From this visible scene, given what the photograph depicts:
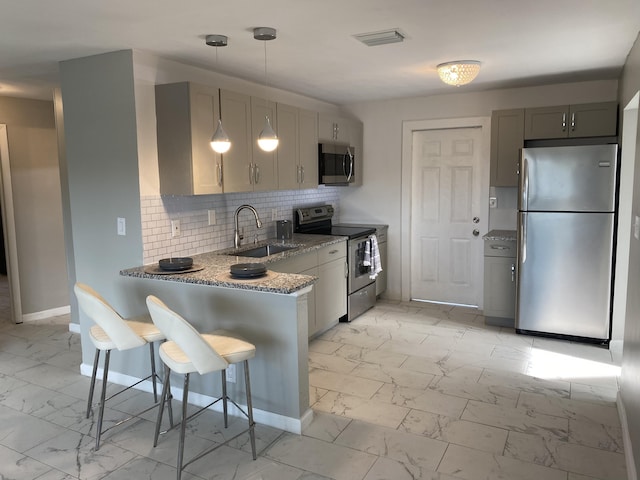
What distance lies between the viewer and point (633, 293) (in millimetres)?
2604

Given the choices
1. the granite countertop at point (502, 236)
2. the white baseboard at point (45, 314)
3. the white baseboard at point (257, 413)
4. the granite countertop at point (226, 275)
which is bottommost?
the white baseboard at point (257, 413)

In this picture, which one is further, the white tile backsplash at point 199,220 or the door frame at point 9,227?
the door frame at point 9,227

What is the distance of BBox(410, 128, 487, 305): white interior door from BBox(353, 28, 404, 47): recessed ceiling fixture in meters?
2.53

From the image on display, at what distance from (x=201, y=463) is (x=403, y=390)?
148 cm

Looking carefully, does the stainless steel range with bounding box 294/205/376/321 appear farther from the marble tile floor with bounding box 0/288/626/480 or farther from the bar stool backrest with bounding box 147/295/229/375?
the bar stool backrest with bounding box 147/295/229/375

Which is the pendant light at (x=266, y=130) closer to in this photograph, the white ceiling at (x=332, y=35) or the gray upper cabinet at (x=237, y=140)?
the white ceiling at (x=332, y=35)

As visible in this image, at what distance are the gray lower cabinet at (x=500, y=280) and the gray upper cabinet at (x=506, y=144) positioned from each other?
2.13ft

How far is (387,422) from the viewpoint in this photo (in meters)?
2.99

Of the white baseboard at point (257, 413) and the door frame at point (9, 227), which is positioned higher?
the door frame at point (9, 227)

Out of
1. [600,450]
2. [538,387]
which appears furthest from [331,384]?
[600,450]

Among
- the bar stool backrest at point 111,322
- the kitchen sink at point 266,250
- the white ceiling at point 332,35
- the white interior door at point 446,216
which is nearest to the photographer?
the white ceiling at point 332,35

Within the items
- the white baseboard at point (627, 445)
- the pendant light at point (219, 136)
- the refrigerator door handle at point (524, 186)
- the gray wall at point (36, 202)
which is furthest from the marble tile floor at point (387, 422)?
the pendant light at point (219, 136)

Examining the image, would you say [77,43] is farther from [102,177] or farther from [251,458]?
[251,458]

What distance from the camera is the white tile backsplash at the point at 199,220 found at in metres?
3.45
